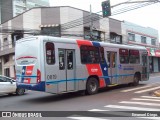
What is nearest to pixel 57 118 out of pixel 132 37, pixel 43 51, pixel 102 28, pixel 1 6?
pixel 43 51

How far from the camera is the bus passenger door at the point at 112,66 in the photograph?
16172 mm

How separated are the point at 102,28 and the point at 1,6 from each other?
5293 cm

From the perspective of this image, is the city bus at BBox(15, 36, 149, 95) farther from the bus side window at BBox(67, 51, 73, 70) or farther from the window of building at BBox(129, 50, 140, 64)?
the window of building at BBox(129, 50, 140, 64)

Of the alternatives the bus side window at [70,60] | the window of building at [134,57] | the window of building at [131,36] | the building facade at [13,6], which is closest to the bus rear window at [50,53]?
the bus side window at [70,60]

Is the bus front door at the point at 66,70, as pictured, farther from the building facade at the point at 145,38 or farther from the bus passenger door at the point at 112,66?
the building facade at the point at 145,38

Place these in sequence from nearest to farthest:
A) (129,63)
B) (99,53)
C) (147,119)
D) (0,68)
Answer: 1. (147,119)
2. (99,53)
3. (129,63)
4. (0,68)

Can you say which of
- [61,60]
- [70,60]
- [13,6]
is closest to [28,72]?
[61,60]

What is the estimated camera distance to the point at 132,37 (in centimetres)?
4400

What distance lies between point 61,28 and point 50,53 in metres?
18.9

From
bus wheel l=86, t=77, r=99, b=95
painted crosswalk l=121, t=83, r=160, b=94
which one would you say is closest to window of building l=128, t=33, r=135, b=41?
painted crosswalk l=121, t=83, r=160, b=94

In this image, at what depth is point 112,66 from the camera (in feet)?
53.8

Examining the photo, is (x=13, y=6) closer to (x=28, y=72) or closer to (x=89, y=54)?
(x=89, y=54)

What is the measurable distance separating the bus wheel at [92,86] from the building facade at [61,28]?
469 inches

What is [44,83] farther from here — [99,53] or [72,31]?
[72,31]
